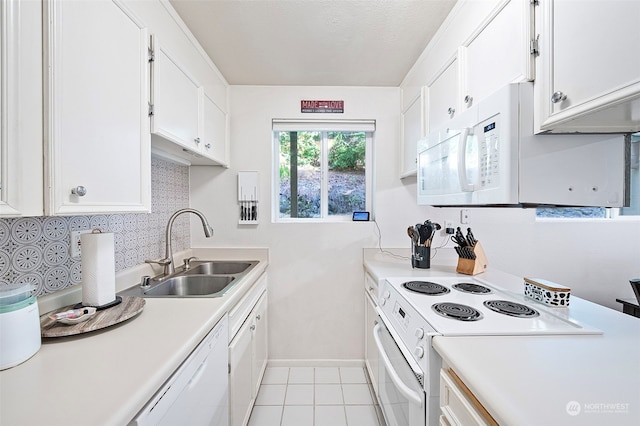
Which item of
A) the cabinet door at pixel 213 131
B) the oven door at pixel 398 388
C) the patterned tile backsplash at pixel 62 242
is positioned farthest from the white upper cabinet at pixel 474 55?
the patterned tile backsplash at pixel 62 242

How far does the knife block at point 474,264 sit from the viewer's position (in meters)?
1.77

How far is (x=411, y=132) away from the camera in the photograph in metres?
2.04

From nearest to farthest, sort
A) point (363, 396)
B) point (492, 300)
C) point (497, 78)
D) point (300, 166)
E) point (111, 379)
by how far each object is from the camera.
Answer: point (111, 379), point (497, 78), point (492, 300), point (363, 396), point (300, 166)

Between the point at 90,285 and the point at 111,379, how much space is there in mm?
522

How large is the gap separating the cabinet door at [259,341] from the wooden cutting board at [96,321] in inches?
32.2

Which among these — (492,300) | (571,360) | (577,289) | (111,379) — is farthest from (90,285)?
(577,289)

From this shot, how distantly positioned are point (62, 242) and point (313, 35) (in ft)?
5.38

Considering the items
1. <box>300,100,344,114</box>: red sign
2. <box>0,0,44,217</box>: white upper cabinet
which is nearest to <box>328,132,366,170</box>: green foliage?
<box>300,100,344,114</box>: red sign

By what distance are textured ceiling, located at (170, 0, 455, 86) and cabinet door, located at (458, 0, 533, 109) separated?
0.38 meters

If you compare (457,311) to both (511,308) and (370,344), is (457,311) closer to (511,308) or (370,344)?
(511,308)

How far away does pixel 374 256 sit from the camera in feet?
7.63

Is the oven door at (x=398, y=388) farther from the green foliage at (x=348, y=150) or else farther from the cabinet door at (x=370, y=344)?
the green foliage at (x=348, y=150)

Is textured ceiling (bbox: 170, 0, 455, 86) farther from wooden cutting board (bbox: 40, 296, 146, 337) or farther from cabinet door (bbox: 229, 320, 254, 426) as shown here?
cabinet door (bbox: 229, 320, 254, 426)

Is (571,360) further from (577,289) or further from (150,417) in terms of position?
(577,289)
